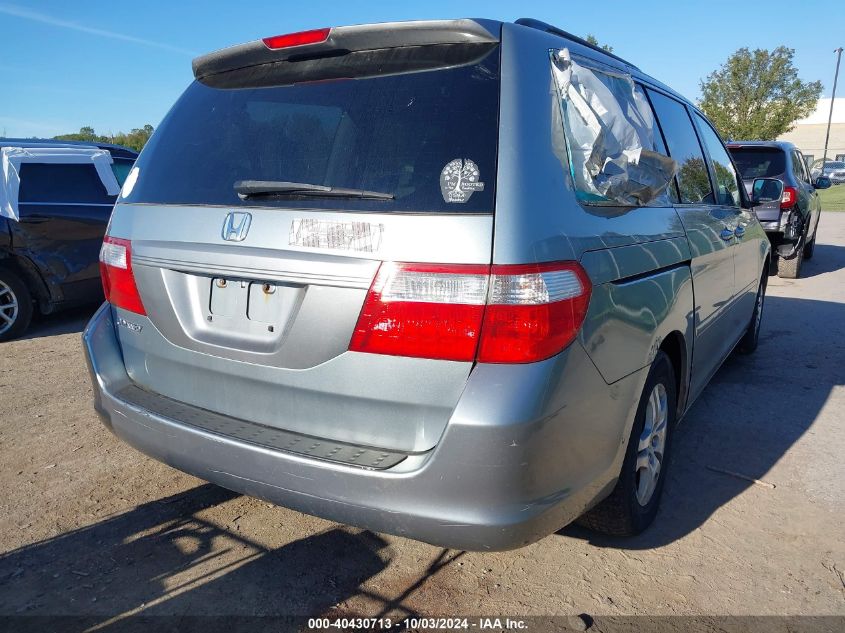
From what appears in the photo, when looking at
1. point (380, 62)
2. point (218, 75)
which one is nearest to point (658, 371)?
point (380, 62)

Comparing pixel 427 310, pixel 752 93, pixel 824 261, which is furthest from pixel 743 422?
pixel 752 93

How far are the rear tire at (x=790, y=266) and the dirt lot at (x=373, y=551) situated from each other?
6.61m

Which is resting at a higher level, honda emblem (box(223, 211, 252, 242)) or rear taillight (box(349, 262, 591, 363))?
honda emblem (box(223, 211, 252, 242))

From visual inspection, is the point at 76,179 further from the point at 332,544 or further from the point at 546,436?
the point at 546,436

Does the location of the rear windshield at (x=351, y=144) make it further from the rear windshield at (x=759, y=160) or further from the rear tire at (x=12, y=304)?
the rear windshield at (x=759, y=160)

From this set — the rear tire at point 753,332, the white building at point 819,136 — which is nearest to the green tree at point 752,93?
the rear tire at point 753,332

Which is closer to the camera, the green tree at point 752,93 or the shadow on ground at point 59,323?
the shadow on ground at point 59,323

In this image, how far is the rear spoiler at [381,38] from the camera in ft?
6.85

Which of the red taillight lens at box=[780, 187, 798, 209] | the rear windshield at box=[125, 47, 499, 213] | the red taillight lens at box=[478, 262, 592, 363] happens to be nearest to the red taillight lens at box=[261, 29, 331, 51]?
the rear windshield at box=[125, 47, 499, 213]

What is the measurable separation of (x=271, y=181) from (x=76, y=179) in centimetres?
528

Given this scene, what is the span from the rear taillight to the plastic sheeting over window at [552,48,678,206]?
485 millimetres

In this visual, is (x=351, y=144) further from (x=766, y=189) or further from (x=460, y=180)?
(x=766, y=189)

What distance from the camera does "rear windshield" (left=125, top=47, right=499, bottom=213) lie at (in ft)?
6.47

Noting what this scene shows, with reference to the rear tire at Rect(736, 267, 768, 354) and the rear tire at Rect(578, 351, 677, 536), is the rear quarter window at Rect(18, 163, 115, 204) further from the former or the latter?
the rear tire at Rect(736, 267, 768, 354)
